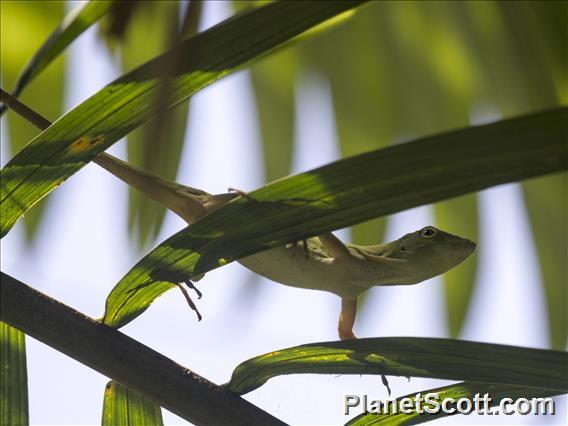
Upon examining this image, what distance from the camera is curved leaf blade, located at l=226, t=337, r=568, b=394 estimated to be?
1.02m

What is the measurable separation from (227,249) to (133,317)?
25 centimetres

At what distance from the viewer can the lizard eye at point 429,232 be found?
189 cm

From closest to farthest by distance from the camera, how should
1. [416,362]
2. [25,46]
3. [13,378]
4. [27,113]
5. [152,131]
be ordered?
1. [152,131]
2. [416,362]
3. [13,378]
4. [27,113]
5. [25,46]

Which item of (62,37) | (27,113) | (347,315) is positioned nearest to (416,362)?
(62,37)

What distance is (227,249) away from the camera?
105 centimetres

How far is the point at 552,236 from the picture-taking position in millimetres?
1898

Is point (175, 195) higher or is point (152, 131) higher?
point (175, 195)

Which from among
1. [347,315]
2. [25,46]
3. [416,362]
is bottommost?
[416,362]

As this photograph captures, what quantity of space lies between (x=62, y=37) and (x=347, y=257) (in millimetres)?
1220

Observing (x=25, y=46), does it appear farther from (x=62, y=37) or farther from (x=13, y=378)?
(x=62, y=37)

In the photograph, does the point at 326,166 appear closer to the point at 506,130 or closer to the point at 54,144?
the point at 506,130

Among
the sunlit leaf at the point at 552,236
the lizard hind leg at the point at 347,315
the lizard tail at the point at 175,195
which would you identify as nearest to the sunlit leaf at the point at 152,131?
the lizard tail at the point at 175,195

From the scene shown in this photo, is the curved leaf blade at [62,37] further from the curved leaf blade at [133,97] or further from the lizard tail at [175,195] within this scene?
the lizard tail at [175,195]

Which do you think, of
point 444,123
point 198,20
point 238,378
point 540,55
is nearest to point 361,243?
point 444,123
